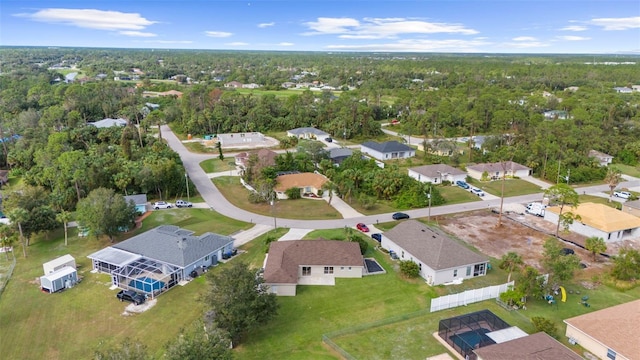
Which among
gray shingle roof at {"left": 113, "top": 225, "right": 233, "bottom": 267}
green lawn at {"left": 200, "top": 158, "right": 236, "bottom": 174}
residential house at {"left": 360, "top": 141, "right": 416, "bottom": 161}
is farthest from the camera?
residential house at {"left": 360, "top": 141, "right": 416, "bottom": 161}

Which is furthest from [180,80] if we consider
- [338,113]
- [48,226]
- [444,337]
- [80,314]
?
[444,337]

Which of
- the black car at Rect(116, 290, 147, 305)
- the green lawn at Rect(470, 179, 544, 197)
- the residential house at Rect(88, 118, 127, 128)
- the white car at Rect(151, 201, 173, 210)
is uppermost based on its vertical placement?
the residential house at Rect(88, 118, 127, 128)

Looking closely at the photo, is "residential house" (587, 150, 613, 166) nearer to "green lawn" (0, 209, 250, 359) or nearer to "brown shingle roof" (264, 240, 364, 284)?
"brown shingle roof" (264, 240, 364, 284)

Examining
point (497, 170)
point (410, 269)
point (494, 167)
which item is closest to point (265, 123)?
point (494, 167)

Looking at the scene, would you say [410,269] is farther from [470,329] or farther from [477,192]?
[477,192]

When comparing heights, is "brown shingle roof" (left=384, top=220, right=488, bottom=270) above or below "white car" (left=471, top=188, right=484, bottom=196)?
above

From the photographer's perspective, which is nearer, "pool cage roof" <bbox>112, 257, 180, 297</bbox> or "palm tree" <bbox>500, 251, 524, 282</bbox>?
"pool cage roof" <bbox>112, 257, 180, 297</bbox>

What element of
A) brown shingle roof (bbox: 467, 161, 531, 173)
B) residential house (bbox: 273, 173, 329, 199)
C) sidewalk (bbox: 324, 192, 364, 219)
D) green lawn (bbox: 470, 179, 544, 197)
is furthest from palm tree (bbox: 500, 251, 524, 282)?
brown shingle roof (bbox: 467, 161, 531, 173)
